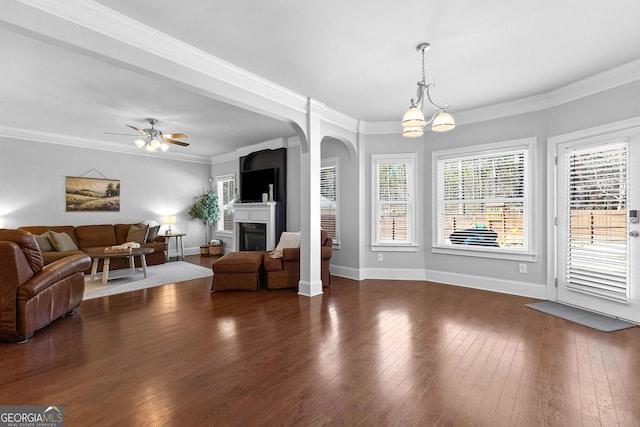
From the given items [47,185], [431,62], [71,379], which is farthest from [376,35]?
[47,185]

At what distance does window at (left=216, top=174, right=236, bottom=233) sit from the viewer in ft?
27.3

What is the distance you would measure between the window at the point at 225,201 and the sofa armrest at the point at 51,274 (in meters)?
4.57

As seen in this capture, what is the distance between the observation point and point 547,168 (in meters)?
4.10

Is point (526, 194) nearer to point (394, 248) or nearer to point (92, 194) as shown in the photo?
point (394, 248)

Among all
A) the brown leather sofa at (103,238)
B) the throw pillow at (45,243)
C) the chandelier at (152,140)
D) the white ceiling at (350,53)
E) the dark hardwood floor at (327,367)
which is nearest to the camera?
the dark hardwood floor at (327,367)

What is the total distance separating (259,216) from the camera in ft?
22.4

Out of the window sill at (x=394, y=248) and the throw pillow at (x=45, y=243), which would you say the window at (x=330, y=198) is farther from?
the throw pillow at (x=45, y=243)

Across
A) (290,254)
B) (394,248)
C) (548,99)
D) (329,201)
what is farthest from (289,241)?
(548,99)

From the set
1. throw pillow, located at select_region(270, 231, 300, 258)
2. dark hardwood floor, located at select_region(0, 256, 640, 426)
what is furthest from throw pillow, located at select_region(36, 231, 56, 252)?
throw pillow, located at select_region(270, 231, 300, 258)

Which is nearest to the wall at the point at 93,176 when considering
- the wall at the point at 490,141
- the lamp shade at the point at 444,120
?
the wall at the point at 490,141

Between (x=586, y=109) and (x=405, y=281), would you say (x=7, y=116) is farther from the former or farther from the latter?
(x=586, y=109)

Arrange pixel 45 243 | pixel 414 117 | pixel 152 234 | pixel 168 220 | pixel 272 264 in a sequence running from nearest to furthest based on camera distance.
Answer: pixel 414 117, pixel 272 264, pixel 45 243, pixel 152 234, pixel 168 220

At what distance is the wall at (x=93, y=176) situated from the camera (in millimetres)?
5855

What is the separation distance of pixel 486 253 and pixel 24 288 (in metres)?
5.53
